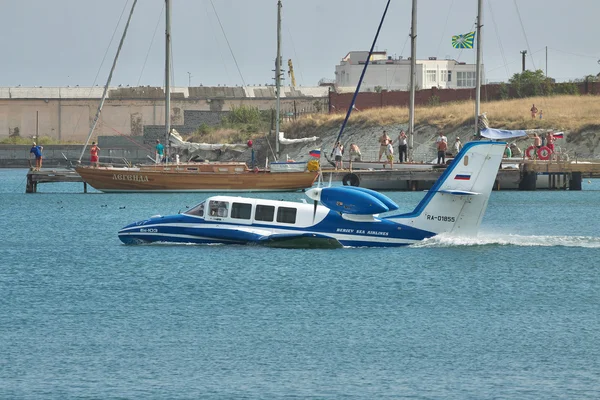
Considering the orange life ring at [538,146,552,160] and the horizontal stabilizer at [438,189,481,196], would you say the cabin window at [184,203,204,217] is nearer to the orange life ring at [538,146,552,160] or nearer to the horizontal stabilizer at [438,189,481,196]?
the horizontal stabilizer at [438,189,481,196]

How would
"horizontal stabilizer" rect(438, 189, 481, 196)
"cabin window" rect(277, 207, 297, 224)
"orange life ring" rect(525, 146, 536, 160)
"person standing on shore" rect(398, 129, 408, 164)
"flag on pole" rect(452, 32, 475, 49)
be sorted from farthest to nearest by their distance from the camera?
1. "flag on pole" rect(452, 32, 475, 49)
2. "orange life ring" rect(525, 146, 536, 160)
3. "person standing on shore" rect(398, 129, 408, 164)
4. "cabin window" rect(277, 207, 297, 224)
5. "horizontal stabilizer" rect(438, 189, 481, 196)

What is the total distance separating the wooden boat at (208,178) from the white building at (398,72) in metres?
80.8

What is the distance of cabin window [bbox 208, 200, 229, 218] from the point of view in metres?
36.0

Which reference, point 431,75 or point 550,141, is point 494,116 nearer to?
point 550,141

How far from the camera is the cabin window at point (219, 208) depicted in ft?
118

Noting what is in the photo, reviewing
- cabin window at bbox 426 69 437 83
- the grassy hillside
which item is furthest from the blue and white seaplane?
cabin window at bbox 426 69 437 83

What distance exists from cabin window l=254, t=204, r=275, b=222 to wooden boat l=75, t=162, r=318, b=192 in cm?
2714

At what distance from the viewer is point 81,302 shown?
96.2ft

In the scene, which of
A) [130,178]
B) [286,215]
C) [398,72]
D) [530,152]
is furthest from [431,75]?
[286,215]

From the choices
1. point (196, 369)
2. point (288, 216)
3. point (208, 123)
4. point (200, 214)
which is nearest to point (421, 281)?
point (288, 216)

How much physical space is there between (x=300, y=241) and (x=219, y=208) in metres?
2.84

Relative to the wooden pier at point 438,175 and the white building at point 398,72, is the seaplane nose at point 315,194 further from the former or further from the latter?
the white building at point 398,72

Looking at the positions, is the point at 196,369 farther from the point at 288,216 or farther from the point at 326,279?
the point at 288,216

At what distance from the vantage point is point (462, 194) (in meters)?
34.4
